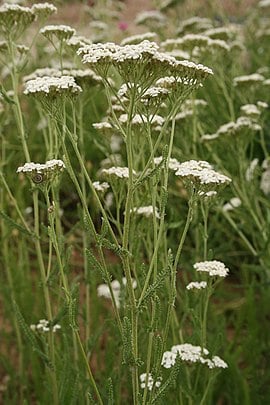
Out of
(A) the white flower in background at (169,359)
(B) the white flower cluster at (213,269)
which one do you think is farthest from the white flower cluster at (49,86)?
(A) the white flower in background at (169,359)

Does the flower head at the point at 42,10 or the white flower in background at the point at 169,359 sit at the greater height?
the flower head at the point at 42,10

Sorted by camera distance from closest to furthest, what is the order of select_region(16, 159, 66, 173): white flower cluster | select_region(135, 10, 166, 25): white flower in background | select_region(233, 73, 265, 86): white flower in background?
select_region(16, 159, 66, 173): white flower cluster
select_region(233, 73, 265, 86): white flower in background
select_region(135, 10, 166, 25): white flower in background

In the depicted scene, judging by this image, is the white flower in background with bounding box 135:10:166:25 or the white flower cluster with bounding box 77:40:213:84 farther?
the white flower in background with bounding box 135:10:166:25

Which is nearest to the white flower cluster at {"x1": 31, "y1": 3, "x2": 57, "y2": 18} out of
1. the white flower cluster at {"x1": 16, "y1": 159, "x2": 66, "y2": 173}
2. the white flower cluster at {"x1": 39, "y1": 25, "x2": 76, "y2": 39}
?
the white flower cluster at {"x1": 39, "y1": 25, "x2": 76, "y2": 39}

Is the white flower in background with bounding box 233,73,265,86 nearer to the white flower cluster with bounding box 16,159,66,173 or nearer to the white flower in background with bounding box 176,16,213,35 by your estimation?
the white flower in background with bounding box 176,16,213,35

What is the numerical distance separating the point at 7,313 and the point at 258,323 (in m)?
1.04

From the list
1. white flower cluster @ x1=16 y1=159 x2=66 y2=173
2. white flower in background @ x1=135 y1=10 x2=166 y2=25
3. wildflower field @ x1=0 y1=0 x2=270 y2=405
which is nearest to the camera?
wildflower field @ x1=0 y1=0 x2=270 y2=405

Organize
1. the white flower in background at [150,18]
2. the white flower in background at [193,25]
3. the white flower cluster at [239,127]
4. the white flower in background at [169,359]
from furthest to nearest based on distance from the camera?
the white flower in background at [150,18]
the white flower in background at [193,25]
the white flower cluster at [239,127]
the white flower in background at [169,359]

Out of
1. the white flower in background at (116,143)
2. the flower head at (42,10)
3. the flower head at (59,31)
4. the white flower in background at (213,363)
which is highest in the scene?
the flower head at (42,10)

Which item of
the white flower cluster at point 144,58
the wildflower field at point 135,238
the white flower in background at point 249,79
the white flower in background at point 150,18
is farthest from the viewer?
the white flower in background at point 150,18

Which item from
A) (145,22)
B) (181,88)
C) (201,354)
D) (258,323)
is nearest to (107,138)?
(181,88)

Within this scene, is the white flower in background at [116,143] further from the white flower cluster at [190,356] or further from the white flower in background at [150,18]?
the white flower cluster at [190,356]

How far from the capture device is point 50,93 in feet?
5.38

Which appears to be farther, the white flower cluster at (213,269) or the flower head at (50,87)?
the white flower cluster at (213,269)
